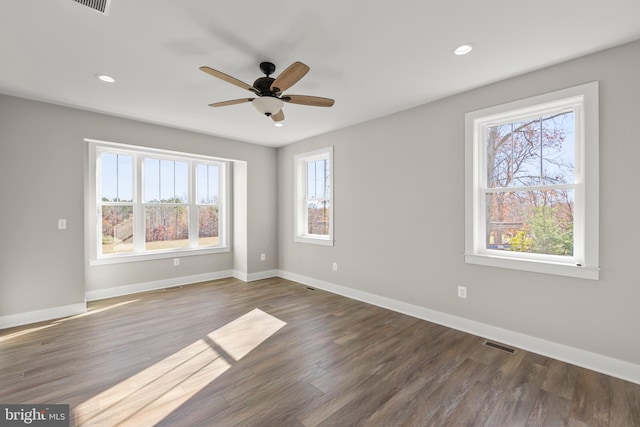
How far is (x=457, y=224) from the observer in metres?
3.23

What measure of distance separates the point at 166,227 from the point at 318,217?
2739 millimetres

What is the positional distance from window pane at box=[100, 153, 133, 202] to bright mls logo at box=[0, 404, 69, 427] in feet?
10.7

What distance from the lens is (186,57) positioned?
2439 millimetres

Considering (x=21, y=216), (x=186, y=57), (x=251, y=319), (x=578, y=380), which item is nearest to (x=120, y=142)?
(x=21, y=216)

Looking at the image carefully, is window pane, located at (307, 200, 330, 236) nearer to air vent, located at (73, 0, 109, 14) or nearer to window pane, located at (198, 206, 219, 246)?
window pane, located at (198, 206, 219, 246)

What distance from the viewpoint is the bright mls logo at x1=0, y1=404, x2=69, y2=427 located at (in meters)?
1.80

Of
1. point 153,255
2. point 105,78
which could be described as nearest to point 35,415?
point 105,78

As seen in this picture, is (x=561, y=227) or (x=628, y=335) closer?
(x=628, y=335)

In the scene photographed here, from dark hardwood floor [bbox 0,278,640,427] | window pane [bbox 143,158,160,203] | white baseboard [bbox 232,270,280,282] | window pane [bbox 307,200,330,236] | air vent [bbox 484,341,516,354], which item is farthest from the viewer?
white baseboard [bbox 232,270,280,282]

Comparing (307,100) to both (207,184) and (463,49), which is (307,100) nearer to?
(463,49)

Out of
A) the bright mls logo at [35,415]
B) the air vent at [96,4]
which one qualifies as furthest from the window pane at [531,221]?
the bright mls logo at [35,415]

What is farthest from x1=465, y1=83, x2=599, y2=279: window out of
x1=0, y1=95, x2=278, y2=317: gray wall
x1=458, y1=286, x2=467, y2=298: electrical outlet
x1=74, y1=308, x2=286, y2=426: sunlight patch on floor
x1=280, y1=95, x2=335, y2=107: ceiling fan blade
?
x1=0, y1=95, x2=278, y2=317: gray wall

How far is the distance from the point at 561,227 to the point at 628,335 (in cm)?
95

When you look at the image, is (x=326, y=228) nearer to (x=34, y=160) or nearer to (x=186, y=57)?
(x=186, y=57)
